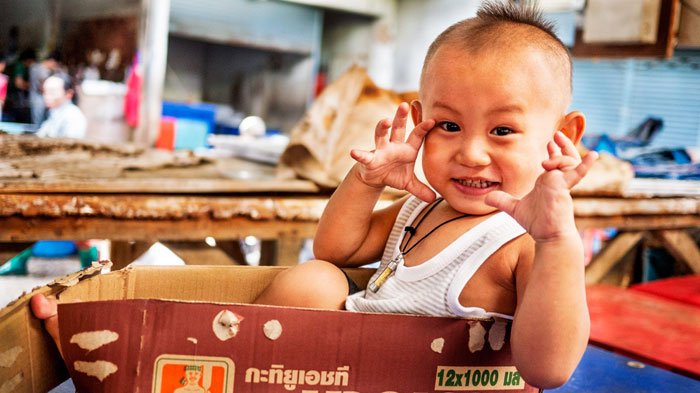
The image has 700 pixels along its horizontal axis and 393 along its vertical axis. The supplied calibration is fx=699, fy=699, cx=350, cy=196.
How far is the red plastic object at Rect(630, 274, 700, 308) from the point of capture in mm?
1918

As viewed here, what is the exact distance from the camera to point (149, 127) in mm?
5441

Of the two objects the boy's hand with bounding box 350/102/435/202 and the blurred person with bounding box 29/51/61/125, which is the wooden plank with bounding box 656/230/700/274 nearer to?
the boy's hand with bounding box 350/102/435/202

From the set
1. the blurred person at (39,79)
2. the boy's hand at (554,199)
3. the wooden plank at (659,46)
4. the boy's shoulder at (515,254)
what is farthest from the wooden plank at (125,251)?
the wooden plank at (659,46)

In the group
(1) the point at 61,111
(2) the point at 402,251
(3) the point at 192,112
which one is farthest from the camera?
(3) the point at 192,112

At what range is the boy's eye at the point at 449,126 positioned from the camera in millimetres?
1002

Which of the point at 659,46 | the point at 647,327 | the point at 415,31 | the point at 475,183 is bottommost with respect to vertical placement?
the point at 647,327

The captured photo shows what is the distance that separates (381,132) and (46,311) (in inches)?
20.5

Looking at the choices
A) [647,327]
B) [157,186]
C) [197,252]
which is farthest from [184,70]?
[647,327]

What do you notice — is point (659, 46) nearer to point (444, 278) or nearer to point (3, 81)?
point (444, 278)

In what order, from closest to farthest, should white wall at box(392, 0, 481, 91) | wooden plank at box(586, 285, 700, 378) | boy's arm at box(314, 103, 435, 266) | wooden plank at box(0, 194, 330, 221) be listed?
boy's arm at box(314, 103, 435, 266) < wooden plank at box(586, 285, 700, 378) < wooden plank at box(0, 194, 330, 221) < white wall at box(392, 0, 481, 91)

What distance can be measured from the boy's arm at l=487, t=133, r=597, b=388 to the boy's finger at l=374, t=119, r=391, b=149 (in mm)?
276

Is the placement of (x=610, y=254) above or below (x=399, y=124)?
below

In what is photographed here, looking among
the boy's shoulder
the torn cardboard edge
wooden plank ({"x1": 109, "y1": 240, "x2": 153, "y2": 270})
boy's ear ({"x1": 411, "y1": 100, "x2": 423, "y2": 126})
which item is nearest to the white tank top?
the boy's shoulder

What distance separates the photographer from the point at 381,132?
105 centimetres
